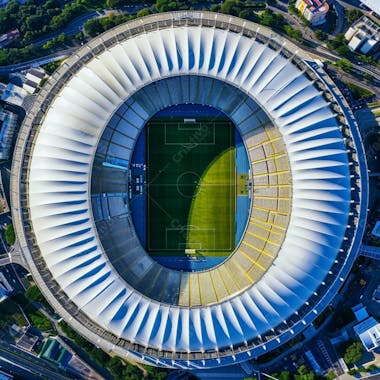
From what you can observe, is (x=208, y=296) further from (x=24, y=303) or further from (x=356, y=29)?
(x=356, y=29)

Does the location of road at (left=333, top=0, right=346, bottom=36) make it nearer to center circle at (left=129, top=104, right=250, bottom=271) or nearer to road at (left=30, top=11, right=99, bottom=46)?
center circle at (left=129, top=104, right=250, bottom=271)

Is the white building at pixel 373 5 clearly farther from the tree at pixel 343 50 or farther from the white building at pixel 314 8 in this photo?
the tree at pixel 343 50

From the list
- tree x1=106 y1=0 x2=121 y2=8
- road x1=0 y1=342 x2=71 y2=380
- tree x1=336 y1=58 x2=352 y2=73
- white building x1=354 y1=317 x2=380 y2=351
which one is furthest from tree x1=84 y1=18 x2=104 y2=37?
white building x1=354 y1=317 x2=380 y2=351

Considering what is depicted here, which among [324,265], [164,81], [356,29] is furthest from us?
[356,29]

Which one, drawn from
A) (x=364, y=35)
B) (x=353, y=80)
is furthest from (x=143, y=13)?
(x=353, y=80)

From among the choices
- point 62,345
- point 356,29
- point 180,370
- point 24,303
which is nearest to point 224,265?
point 180,370
